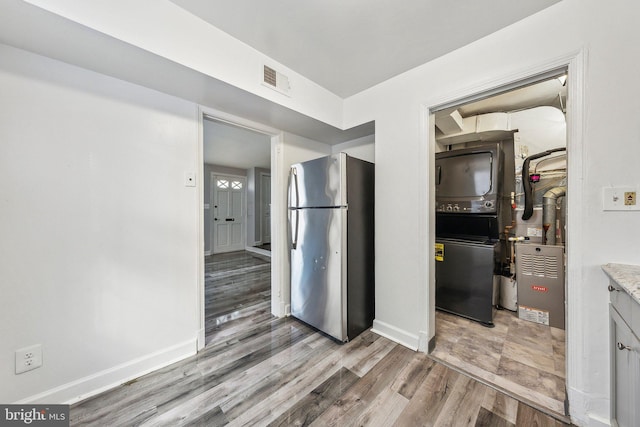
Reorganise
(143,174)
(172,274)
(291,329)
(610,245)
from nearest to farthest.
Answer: (610,245) < (143,174) < (172,274) < (291,329)

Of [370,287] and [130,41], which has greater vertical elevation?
[130,41]

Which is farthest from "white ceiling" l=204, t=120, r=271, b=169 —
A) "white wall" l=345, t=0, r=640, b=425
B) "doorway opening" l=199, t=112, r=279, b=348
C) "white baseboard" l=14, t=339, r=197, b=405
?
"white wall" l=345, t=0, r=640, b=425

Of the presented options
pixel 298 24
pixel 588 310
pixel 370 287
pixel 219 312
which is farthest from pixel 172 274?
pixel 588 310

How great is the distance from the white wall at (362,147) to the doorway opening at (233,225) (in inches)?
37.6

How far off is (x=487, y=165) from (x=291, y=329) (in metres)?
2.77

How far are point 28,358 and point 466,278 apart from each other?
351cm

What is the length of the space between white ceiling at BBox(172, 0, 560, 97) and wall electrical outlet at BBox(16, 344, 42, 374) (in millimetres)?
2224

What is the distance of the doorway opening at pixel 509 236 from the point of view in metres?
1.98

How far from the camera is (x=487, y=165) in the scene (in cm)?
243

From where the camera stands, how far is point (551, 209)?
97.0 inches

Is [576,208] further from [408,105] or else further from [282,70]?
[282,70]

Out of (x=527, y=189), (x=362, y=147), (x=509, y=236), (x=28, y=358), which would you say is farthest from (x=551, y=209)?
(x=28, y=358)

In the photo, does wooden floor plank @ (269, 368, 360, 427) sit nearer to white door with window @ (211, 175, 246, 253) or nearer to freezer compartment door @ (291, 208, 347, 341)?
freezer compartment door @ (291, 208, 347, 341)

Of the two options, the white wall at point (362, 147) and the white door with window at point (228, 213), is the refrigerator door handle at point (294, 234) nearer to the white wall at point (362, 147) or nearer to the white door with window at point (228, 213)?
the white wall at point (362, 147)
